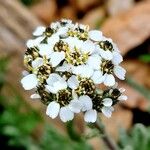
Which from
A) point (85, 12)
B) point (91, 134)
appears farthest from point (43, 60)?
point (85, 12)

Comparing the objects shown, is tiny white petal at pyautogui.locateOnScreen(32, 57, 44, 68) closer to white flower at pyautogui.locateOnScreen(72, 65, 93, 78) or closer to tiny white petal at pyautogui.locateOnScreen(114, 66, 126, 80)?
white flower at pyautogui.locateOnScreen(72, 65, 93, 78)

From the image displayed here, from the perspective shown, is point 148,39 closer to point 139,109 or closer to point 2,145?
point 139,109

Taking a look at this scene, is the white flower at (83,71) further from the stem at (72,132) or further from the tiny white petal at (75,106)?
the stem at (72,132)

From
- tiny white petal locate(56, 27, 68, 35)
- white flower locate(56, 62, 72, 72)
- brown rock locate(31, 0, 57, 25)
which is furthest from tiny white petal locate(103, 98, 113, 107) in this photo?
brown rock locate(31, 0, 57, 25)

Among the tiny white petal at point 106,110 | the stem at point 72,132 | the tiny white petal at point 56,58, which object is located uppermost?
the stem at point 72,132

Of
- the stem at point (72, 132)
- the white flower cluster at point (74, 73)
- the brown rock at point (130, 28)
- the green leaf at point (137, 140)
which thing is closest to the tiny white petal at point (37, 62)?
the white flower cluster at point (74, 73)

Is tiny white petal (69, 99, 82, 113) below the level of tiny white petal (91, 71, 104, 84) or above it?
below

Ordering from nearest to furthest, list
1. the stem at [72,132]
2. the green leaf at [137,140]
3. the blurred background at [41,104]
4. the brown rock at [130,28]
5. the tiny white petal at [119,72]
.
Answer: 1. the tiny white petal at [119,72]
2. the green leaf at [137,140]
3. the stem at [72,132]
4. the blurred background at [41,104]
5. the brown rock at [130,28]

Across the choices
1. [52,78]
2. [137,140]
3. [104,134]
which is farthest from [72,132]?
[52,78]
